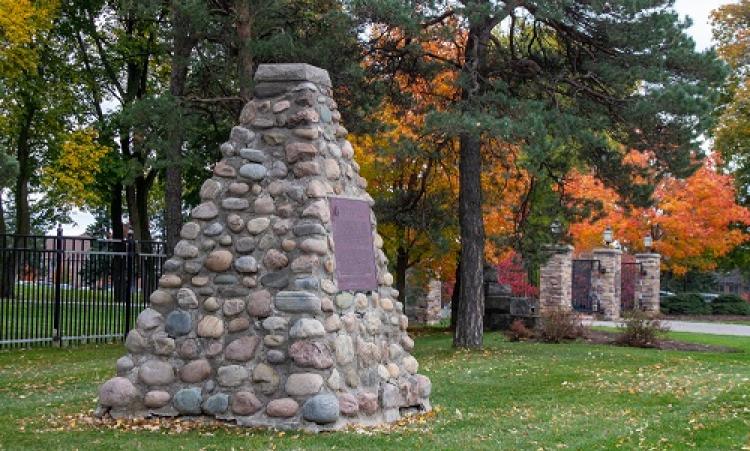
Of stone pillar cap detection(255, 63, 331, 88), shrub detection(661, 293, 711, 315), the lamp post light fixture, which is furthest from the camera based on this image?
shrub detection(661, 293, 711, 315)

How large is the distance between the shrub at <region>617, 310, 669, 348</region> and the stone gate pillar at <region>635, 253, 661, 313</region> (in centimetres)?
1571

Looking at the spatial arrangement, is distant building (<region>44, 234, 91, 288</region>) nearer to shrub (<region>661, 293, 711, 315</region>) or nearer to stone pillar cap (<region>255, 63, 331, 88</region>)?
stone pillar cap (<region>255, 63, 331, 88</region>)

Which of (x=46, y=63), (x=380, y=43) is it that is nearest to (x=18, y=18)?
(x=46, y=63)

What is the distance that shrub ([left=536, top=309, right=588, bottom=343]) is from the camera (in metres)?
20.0

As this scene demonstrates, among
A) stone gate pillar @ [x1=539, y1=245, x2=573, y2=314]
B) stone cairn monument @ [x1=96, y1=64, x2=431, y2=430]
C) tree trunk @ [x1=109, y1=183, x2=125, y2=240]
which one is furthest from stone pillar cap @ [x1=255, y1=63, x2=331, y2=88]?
tree trunk @ [x1=109, y1=183, x2=125, y2=240]

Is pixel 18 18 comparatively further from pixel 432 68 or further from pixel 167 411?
pixel 167 411

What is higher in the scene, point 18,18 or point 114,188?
point 18,18

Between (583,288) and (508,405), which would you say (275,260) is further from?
(583,288)

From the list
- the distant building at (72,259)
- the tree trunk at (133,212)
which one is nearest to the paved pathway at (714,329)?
the tree trunk at (133,212)

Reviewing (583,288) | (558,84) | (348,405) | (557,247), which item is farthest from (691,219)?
(348,405)

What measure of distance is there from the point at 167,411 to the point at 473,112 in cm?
914

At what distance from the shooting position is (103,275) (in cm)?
1833

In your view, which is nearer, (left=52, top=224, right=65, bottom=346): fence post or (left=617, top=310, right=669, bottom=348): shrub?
(left=52, top=224, right=65, bottom=346): fence post

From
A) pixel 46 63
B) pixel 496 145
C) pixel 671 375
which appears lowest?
pixel 671 375
